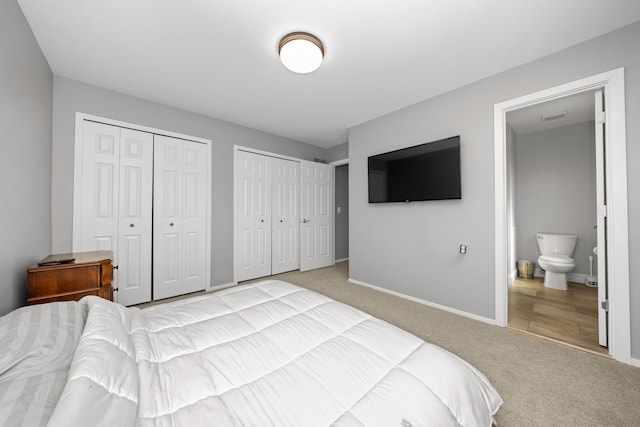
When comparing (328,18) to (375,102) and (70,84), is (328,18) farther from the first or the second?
(70,84)

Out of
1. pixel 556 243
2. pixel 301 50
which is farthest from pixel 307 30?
pixel 556 243

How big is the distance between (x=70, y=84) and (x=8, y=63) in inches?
46.5

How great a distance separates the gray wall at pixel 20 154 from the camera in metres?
1.46

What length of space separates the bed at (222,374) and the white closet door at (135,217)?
1.94 meters

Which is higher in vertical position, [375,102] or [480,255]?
[375,102]

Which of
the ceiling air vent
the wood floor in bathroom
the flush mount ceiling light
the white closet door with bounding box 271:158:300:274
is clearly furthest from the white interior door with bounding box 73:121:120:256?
the ceiling air vent

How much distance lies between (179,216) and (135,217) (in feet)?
→ 1.52

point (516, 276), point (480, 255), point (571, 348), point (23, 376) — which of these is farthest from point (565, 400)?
point (516, 276)

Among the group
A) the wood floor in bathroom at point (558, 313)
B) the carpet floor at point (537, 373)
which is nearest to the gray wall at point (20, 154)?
the carpet floor at point (537, 373)

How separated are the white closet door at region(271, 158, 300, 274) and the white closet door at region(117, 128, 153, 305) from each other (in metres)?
1.76

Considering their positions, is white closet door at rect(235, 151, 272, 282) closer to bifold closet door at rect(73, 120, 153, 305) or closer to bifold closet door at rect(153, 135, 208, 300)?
bifold closet door at rect(153, 135, 208, 300)

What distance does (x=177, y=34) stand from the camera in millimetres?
1847

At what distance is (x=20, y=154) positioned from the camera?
166cm

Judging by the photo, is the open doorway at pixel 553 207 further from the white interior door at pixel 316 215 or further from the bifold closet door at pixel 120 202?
the bifold closet door at pixel 120 202
